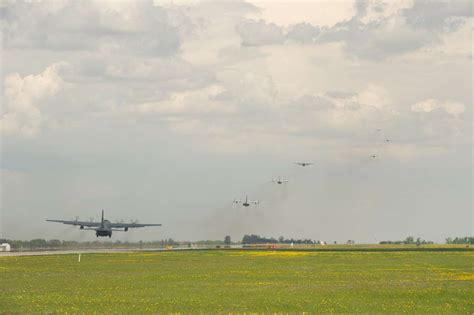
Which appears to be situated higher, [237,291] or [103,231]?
[103,231]

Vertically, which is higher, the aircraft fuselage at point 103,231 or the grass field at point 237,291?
the aircraft fuselage at point 103,231

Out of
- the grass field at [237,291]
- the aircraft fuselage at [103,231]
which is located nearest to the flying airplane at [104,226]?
the aircraft fuselage at [103,231]

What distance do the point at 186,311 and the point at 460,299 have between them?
17.8 m

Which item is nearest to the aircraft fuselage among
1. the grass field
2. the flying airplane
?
the flying airplane

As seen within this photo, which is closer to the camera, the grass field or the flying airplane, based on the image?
the grass field

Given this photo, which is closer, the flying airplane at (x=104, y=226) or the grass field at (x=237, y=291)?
the grass field at (x=237, y=291)

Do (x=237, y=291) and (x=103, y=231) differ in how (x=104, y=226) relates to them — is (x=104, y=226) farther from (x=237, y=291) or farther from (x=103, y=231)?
(x=237, y=291)

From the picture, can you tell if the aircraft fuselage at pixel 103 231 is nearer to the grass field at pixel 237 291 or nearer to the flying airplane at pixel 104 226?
the flying airplane at pixel 104 226

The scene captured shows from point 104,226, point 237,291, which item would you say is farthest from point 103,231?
point 237,291

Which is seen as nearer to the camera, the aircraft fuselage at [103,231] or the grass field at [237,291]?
the grass field at [237,291]

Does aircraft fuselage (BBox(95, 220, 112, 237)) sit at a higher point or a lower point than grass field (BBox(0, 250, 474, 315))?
higher

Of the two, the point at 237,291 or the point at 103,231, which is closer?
the point at 237,291

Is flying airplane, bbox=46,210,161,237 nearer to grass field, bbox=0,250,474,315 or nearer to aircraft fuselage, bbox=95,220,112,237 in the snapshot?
aircraft fuselage, bbox=95,220,112,237

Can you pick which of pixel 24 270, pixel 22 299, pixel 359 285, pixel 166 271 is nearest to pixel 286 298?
pixel 359 285
